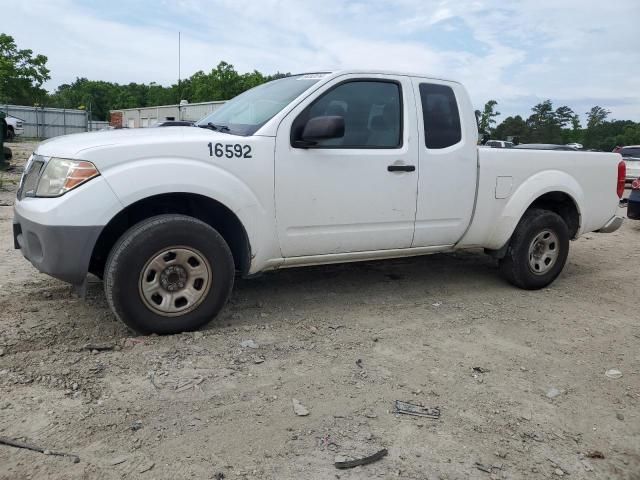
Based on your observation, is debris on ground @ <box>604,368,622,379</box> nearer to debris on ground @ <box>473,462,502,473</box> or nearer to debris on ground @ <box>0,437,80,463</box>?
debris on ground @ <box>473,462,502,473</box>

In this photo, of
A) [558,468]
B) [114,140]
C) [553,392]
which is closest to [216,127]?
[114,140]

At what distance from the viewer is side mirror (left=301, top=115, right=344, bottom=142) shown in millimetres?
3811

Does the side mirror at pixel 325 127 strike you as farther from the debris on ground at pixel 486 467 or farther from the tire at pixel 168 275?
the debris on ground at pixel 486 467

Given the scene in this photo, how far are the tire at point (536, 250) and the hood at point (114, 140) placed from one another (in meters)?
2.97

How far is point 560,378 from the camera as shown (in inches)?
138

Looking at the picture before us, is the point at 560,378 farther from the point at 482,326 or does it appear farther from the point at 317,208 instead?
the point at 317,208

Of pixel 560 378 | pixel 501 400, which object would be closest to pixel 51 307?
pixel 501 400

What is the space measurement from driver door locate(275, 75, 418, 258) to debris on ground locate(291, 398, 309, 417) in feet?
4.51

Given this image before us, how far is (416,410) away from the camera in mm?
2996

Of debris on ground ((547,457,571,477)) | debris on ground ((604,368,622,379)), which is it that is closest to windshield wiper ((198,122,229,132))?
debris on ground ((547,457,571,477))

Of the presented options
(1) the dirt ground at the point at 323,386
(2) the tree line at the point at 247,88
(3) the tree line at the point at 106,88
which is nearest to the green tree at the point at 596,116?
(2) the tree line at the point at 247,88

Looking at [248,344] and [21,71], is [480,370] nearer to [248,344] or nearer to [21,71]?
[248,344]

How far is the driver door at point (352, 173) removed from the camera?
13.1 ft

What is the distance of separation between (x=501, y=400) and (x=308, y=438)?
47.2 inches
